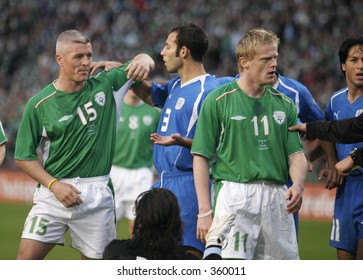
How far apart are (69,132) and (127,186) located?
511cm

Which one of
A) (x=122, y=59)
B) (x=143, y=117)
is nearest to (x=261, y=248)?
(x=143, y=117)

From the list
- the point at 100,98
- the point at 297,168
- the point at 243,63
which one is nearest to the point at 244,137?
the point at 297,168

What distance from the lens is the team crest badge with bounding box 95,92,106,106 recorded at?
725 cm

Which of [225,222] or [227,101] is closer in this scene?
[225,222]

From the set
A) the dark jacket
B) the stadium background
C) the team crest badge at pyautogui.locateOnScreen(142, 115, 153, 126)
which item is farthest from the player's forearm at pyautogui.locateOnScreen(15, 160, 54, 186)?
the stadium background

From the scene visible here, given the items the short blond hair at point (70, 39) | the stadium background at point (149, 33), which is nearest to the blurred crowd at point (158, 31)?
the stadium background at point (149, 33)

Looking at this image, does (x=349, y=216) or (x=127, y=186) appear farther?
(x=127, y=186)

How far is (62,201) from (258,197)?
5.52 ft

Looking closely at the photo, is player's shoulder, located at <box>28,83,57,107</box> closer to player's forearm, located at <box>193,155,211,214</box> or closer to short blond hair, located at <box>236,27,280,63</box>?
player's forearm, located at <box>193,155,211,214</box>

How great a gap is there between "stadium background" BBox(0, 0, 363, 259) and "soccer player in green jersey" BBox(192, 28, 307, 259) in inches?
503

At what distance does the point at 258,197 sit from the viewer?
6.42m

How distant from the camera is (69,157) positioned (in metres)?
7.09

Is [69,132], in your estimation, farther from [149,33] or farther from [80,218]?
[149,33]

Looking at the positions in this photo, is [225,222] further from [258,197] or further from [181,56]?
[181,56]
